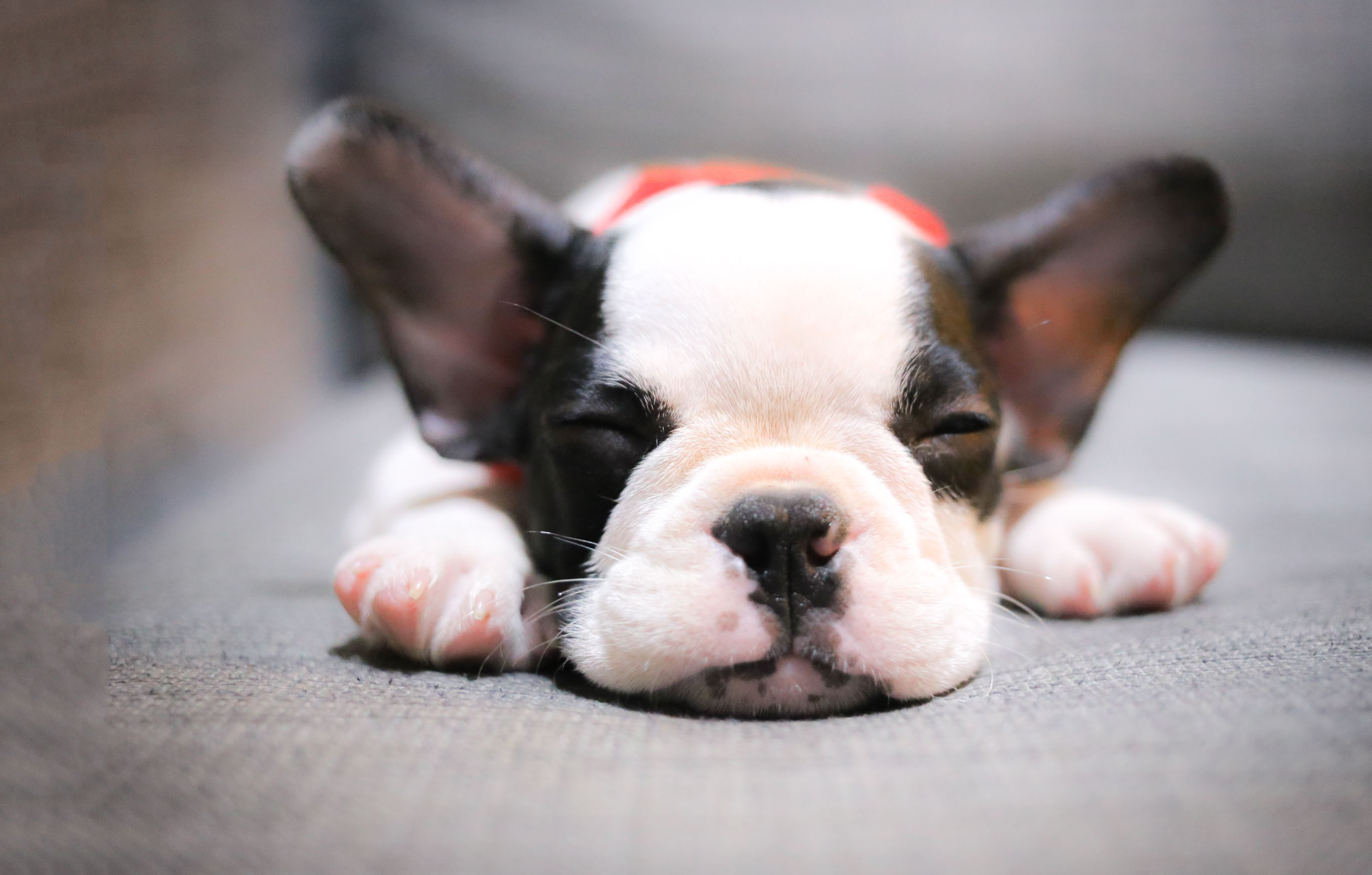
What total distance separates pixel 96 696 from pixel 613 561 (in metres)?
0.41

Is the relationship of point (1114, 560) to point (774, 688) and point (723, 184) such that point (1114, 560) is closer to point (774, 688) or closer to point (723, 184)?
point (774, 688)

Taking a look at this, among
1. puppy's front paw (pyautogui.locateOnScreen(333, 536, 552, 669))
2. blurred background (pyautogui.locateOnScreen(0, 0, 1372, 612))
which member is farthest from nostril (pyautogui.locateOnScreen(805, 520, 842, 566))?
blurred background (pyautogui.locateOnScreen(0, 0, 1372, 612))

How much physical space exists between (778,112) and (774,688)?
A: 82.1 inches

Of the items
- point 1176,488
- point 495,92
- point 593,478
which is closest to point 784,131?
point 495,92

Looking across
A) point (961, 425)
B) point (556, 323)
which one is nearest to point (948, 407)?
point (961, 425)

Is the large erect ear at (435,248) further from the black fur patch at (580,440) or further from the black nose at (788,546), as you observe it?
the black nose at (788,546)

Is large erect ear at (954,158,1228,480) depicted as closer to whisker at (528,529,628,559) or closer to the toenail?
whisker at (528,529,628,559)

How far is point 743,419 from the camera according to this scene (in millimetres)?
872

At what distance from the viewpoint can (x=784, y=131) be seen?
2.54 meters

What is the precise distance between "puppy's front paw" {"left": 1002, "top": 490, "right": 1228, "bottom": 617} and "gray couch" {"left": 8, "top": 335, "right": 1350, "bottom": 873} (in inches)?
1.2

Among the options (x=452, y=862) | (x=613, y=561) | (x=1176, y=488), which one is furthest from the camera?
(x=1176, y=488)

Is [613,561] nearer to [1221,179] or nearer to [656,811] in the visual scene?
[656,811]

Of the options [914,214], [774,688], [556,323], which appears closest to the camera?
[774,688]

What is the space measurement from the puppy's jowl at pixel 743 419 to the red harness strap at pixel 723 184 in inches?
0.7
